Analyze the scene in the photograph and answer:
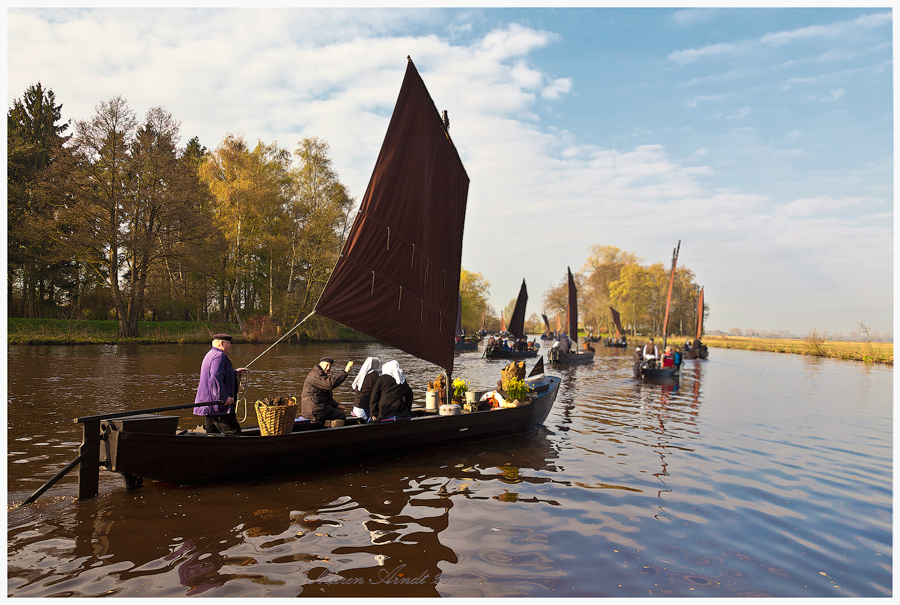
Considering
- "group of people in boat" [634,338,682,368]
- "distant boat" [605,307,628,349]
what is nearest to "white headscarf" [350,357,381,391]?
"group of people in boat" [634,338,682,368]

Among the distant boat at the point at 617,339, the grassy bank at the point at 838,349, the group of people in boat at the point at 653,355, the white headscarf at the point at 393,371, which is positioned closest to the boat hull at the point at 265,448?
the white headscarf at the point at 393,371

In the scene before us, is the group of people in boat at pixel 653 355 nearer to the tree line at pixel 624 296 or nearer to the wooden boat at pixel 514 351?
the wooden boat at pixel 514 351

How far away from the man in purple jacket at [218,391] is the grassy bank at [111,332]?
2995 centimetres

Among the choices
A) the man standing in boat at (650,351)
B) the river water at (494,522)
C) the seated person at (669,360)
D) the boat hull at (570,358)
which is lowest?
the river water at (494,522)

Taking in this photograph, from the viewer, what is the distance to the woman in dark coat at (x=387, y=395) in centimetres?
927

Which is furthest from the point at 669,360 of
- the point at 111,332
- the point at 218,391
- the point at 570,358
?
the point at 111,332

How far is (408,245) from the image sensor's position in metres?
10.0

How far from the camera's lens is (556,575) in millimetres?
5316


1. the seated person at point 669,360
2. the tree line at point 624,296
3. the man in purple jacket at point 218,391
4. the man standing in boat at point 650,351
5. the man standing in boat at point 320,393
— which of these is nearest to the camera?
the man in purple jacket at point 218,391

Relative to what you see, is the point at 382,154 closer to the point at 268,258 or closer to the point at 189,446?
the point at 189,446

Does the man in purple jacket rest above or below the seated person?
above

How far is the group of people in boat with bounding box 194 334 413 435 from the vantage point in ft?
24.4

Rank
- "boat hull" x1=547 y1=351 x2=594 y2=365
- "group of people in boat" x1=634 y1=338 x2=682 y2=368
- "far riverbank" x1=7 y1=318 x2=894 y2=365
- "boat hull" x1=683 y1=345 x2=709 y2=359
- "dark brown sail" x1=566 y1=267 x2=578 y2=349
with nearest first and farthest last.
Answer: "group of people in boat" x1=634 y1=338 x2=682 y2=368, "far riverbank" x1=7 y1=318 x2=894 y2=365, "boat hull" x1=547 y1=351 x2=594 y2=365, "dark brown sail" x1=566 y1=267 x2=578 y2=349, "boat hull" x1=683 y1=345 x2=709 y2=359

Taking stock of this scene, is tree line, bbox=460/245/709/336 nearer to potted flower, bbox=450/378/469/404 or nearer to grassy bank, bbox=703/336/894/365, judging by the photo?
grassy bank, bbox=703/336/894/365
